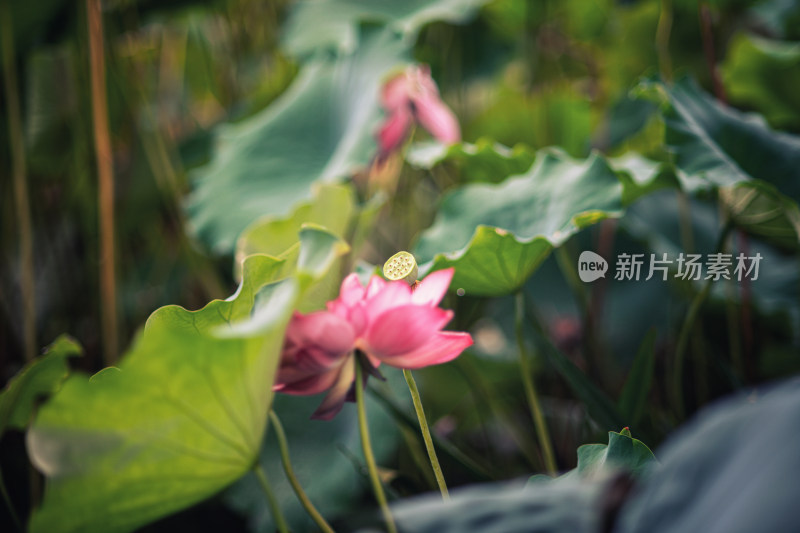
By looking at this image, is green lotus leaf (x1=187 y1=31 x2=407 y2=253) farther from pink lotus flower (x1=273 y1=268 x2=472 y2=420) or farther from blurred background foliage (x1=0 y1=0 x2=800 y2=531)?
pink lotus flower (x1=273 y1=268 x2=472 y2=420)

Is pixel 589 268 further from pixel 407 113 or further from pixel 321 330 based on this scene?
pixel 321 330

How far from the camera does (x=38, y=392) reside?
0.43 metres

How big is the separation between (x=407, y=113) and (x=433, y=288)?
1.29 ft

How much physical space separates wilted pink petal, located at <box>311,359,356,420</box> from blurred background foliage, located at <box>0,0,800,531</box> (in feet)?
0.47

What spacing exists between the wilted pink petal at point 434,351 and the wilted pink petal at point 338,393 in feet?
0.08

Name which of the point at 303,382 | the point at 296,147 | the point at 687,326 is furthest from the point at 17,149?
the point at 687,326

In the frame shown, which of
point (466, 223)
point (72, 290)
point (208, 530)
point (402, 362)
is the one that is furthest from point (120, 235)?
point (402, 362)

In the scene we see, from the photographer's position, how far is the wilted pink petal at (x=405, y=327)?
12.1 inches

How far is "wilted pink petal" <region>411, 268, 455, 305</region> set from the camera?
0.33 metres

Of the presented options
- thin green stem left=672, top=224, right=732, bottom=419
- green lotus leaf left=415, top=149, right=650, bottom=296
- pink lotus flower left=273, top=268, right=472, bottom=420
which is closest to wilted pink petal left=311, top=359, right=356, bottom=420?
pink lotus flower left=273, top=268, right=472, bottom=420

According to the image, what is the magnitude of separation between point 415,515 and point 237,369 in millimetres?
103

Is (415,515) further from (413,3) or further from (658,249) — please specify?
(413,3)

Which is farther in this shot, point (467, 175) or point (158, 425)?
point (467, 175)

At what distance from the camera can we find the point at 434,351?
1.06 ft
